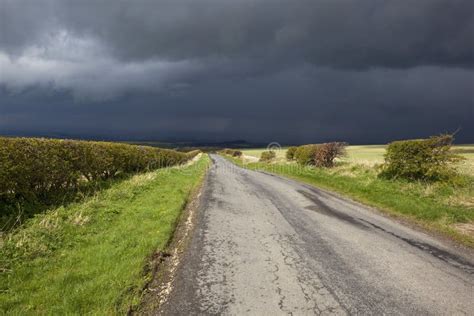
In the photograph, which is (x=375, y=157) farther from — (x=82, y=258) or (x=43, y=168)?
(x=82, y=258)

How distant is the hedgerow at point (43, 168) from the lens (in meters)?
10.0

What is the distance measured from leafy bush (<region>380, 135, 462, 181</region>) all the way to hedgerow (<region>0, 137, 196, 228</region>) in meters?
16.8

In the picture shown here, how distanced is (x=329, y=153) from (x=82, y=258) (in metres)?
31.5

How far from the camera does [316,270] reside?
691 centimetres

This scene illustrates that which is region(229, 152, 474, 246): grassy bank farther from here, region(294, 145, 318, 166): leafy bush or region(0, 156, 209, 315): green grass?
region(294, 145, 318, 166): leafy bush

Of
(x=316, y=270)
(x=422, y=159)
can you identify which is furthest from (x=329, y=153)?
(x=316, y=270)

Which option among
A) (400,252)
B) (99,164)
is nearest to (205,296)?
(400,252)

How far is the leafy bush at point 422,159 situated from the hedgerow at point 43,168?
16.8m

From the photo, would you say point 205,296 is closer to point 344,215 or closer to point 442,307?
point 442,307

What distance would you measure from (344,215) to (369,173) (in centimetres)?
1341

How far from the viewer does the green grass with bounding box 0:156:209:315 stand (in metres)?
5.45

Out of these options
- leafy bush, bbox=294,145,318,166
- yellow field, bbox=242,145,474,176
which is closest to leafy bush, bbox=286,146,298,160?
yellow field, bbox=242,145,474,176

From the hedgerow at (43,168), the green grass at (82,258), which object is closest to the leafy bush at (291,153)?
the hedgerow at (43,168)

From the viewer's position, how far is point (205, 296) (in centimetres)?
571
